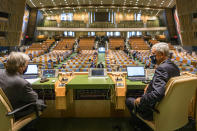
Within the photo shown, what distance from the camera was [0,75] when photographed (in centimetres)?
158

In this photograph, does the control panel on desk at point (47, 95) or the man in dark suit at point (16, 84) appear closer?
the man in dark suit at point (16, 84)

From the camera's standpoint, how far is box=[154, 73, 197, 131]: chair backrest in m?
1.37

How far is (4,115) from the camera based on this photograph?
1447 mm

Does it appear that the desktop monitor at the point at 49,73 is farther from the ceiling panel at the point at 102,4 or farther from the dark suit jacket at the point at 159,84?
the ceiling panel at the point at 102,4

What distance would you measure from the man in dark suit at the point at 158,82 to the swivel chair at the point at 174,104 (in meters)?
0.07

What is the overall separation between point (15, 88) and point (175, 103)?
1.81m

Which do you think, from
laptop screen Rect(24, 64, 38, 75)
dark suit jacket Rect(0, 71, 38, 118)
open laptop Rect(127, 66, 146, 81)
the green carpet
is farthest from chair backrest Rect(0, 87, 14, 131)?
open laptop Rect(127, 66, 146, 81)

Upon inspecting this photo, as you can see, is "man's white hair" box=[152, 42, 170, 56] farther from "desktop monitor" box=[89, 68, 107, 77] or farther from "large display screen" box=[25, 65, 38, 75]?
"large display screen" box=[25, 65, 38, 75]

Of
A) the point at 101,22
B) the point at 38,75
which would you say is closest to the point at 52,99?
the point at 38,75

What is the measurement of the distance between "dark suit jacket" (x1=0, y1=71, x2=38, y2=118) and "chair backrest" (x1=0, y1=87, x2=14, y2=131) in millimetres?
112

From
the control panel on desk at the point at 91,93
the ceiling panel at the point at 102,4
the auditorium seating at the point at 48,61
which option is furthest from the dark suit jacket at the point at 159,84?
the ceiling panel at the point at 102,4

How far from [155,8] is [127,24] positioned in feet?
17.7

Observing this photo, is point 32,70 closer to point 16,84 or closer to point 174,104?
point 16,84

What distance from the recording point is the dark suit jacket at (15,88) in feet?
5.08
